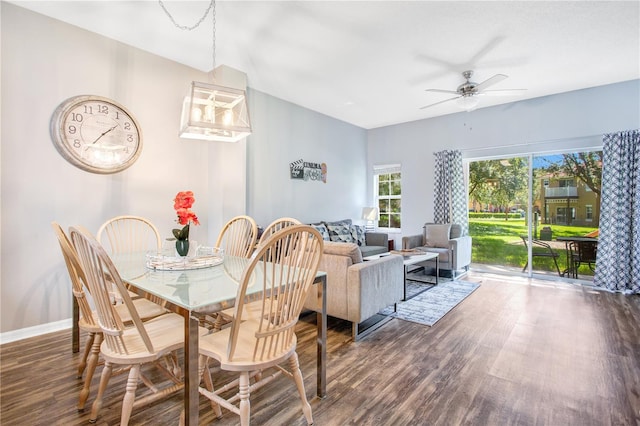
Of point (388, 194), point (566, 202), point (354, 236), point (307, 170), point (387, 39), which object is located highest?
point (387, 39)

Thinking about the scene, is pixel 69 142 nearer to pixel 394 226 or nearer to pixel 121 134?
pixel 121 134

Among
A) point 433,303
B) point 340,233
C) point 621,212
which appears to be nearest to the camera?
point 433,303

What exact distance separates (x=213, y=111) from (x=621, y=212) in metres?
5.36

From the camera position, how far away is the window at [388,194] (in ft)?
21.9

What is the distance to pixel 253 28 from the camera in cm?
298

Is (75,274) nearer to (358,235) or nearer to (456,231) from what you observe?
(358,235)

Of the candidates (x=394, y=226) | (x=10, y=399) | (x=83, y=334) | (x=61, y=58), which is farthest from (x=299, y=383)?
(x=394, y=226)

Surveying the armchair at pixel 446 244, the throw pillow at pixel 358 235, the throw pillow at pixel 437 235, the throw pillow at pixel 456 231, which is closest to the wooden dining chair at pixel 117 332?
the throw pillow at pixel 358 235

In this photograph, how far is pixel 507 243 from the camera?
17.8ft

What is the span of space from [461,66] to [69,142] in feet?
14.5

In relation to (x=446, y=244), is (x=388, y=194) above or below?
above

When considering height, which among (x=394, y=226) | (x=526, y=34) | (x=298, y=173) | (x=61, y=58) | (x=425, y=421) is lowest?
(x=425, y=421)

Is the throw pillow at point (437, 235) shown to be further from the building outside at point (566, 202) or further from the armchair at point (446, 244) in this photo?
the building outside at point (566, 202)

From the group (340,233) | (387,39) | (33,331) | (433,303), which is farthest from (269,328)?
(340,233)
